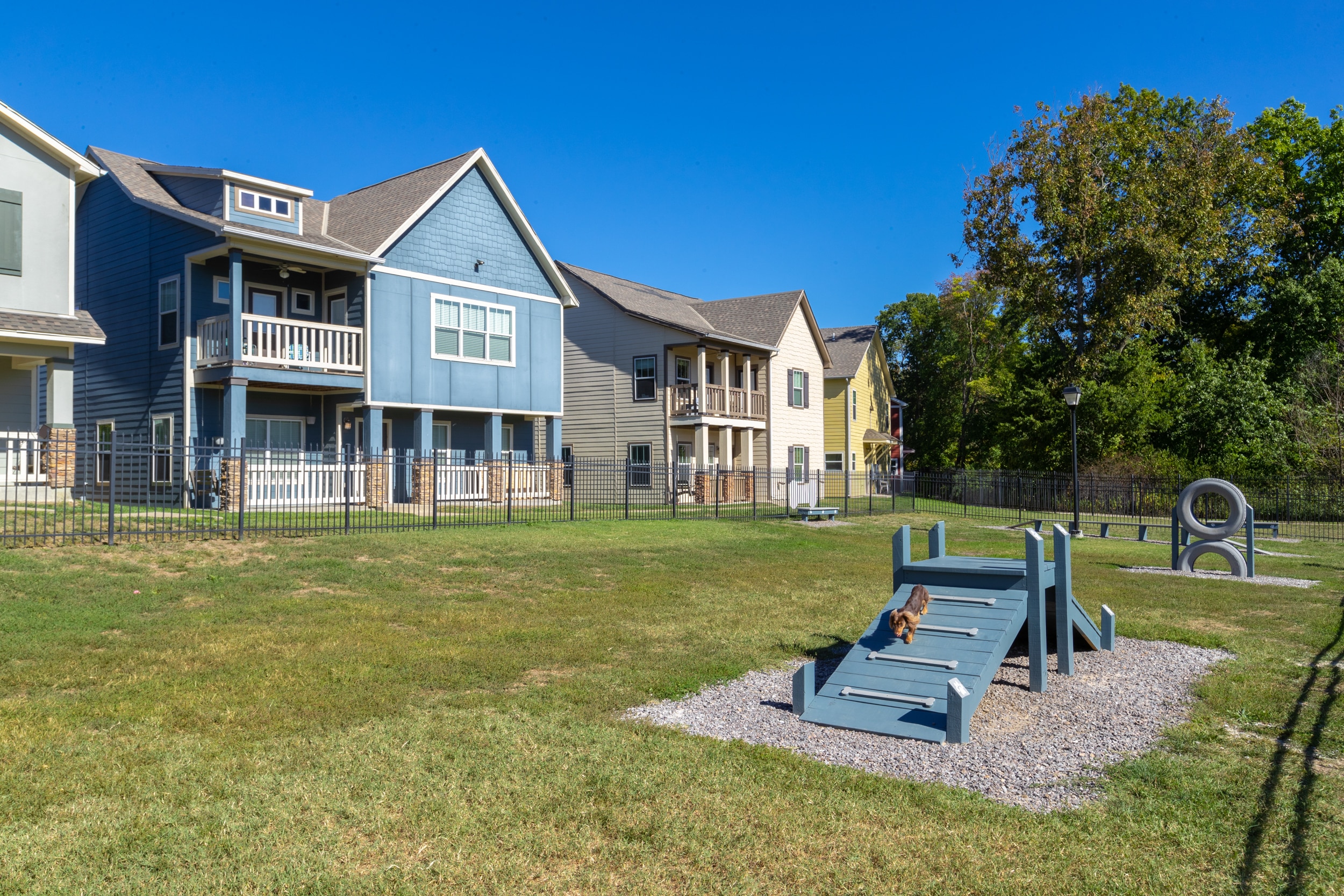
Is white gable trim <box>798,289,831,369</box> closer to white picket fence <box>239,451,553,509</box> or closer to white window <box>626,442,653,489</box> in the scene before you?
white window <box>626,442,653,489</box>

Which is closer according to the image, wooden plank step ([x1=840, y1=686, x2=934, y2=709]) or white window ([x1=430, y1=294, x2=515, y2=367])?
wooden plank step ([x1=840, y1=686, x2=934, y2=709])

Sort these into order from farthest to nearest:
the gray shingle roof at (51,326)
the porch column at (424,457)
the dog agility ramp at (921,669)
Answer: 1. the porch column at (424,457)
2. the gray shingle roof at (51,326)
3. the dog agility ramp at (921,669)

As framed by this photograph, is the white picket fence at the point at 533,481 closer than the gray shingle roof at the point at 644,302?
Yes

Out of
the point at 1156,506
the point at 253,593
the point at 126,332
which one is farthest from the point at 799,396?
the point at 253,593

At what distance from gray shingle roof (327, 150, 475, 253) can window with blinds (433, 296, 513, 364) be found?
95.2 inches

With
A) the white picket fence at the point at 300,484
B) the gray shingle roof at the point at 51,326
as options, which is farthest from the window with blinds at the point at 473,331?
the gray shingle roof at the point at 51,326

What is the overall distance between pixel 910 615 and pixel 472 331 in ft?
71.5

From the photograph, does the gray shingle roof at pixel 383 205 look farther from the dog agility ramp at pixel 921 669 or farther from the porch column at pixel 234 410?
the dog agility ramp at pixel 921 669

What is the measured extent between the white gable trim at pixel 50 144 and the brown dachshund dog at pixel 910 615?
20.8 m

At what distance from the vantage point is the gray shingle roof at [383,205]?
25.2m

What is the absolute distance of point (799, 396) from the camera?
42.1 meters

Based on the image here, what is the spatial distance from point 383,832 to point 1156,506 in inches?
1403

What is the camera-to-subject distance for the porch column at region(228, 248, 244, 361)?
69.8 feet

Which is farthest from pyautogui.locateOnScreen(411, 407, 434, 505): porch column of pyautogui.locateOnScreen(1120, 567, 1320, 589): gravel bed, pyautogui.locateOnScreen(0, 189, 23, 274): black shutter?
pyautogui.locateOnScreen(1120, 567, 1320, 589): gravel bed
